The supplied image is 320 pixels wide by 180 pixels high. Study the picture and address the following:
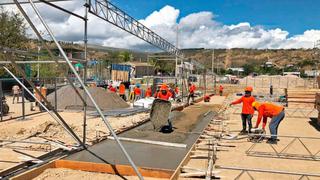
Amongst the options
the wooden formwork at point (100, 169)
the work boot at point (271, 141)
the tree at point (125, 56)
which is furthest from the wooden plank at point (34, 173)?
the tree at point (125, 56)

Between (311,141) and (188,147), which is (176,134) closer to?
(188,147)

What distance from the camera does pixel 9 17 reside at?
33.2m

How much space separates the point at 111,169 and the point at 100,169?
0.25m

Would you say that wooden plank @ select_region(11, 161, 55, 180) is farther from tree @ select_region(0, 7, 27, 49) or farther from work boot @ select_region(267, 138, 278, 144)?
tree @ select_region(0, 7, 27, 49)

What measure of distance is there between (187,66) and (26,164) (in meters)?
22.2

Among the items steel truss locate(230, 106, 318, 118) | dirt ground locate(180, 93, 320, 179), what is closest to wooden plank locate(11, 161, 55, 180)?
dirt ground locate(180, 93, 320, 179)

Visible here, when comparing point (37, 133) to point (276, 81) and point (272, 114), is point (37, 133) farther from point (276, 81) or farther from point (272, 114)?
point (276, 81)

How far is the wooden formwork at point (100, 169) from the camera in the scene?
6.53m

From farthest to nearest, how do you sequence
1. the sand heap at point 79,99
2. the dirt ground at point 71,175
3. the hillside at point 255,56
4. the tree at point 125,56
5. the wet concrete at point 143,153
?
the hillside at point 255,56, the tree at point 125,56, the sand heap at point 79,99, the wet concrete at point 143,153, the dirt ground at point 71,175

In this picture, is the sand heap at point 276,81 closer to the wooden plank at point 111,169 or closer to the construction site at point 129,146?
the construction site at point 129,146

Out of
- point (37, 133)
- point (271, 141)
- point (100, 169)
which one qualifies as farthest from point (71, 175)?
point (271, 141)

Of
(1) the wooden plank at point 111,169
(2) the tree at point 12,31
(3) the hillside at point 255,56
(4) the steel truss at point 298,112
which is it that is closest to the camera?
(1) the wooden plank at point 111,169

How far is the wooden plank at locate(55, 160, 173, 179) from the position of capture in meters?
6.61

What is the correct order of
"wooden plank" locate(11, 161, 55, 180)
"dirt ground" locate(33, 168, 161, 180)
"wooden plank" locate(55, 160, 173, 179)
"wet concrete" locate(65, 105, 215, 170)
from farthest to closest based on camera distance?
"wet concrete" locate(65, 105, 215, 170)
"wooden plank" locate(55, 160, 173, 179)
"dirt ground" locate(33, 168, 161, 180)
"wooden plank" locate(11, 161, 55, 180)
